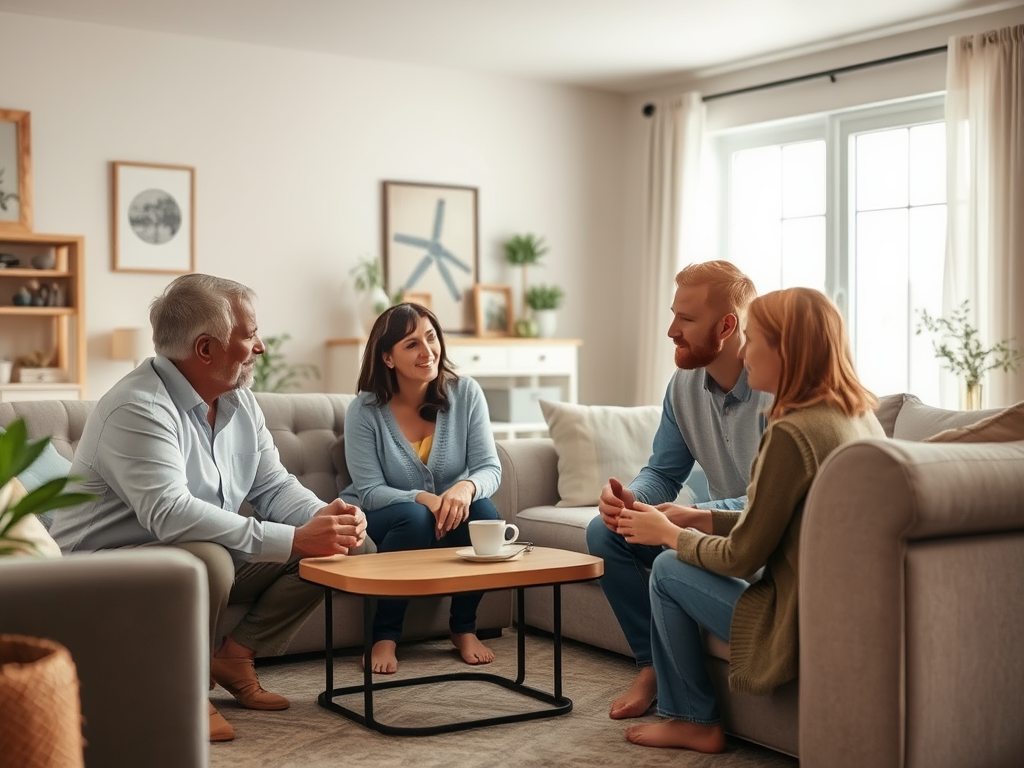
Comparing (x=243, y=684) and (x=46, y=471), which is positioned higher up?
(x=46, y=471)

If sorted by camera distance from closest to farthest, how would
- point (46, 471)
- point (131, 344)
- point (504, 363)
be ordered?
point (46, 471), point (131, 344), point (504, 363)

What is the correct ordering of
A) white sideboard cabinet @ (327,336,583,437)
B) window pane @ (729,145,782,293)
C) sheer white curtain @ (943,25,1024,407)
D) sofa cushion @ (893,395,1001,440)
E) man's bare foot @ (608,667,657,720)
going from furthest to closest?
window pane @ (729,145,782,293) → white sideboard cabinet @ (327,336,583,437) → sheer white curtain @ (943,25,1024,407) → sofa cushion @ (893,395,1001,440) → man's bare foot @ (608,667,657,720)

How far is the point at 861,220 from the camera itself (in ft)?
20.9

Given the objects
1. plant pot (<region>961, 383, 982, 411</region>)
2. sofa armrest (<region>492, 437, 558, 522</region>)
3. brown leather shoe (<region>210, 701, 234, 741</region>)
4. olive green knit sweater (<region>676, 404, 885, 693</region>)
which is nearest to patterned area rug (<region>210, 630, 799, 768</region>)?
brown leather shoe (<region>210, 701, 234, 741</region>)

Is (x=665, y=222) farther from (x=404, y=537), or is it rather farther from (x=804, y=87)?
(x=404, y=537)

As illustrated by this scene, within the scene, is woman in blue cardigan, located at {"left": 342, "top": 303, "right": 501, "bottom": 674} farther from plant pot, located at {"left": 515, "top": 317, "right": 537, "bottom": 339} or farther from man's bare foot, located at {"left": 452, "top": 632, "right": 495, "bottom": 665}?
plant pot, located at {"left": 515, "top": 317, "right": 537, "bottom": 339}

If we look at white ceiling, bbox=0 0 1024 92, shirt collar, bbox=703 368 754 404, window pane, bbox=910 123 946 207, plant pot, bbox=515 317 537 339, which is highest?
white ceiling, bbox=0 0 1024 92

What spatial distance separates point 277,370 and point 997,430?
455 centimetres

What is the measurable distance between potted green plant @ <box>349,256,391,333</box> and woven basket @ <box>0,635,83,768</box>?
5181mm

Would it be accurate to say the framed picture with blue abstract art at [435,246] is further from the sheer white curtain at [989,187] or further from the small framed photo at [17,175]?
the sheer white curtain at [989,187]

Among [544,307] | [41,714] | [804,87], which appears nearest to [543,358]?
[544,307]

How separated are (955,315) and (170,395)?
4193 mm

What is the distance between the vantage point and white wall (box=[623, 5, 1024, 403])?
584cm

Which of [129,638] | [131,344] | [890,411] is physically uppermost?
[131,344]
